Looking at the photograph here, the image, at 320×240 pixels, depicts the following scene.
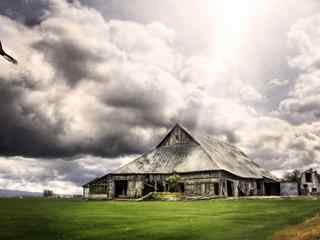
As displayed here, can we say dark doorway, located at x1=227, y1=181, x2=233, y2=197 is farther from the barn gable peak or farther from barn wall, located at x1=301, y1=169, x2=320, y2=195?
barn wall, located at x1=301, y1=169, x2=320, y2=195

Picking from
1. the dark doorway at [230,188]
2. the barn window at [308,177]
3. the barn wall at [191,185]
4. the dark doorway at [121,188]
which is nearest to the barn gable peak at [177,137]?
the barn wall at [191,185]

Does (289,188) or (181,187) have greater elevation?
(181,187)

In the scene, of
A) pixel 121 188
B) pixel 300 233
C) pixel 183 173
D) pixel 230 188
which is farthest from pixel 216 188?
pixel 300 233

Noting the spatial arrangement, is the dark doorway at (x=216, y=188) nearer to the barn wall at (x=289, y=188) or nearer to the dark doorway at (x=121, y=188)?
the dark doorway at (x=121, y=188)

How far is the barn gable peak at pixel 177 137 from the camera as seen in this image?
7069 cm

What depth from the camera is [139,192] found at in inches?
2562

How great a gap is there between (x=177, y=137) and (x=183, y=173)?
10.4m

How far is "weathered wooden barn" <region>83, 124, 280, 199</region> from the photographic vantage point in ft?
202

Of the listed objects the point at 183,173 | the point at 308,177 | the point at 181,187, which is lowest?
the point at 181,187

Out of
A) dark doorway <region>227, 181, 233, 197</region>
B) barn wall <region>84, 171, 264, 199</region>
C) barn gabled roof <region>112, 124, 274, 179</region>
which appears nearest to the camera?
barn wall <region>84, 171, 264, 199</region>

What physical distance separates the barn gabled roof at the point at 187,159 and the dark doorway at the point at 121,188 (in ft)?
6.32

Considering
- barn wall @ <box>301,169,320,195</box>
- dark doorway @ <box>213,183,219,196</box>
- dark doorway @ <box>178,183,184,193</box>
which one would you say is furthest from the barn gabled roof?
barn wall @ <box>301,169,320,195</box>

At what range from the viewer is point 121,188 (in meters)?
68.2

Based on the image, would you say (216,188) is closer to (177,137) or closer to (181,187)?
(181,187)
